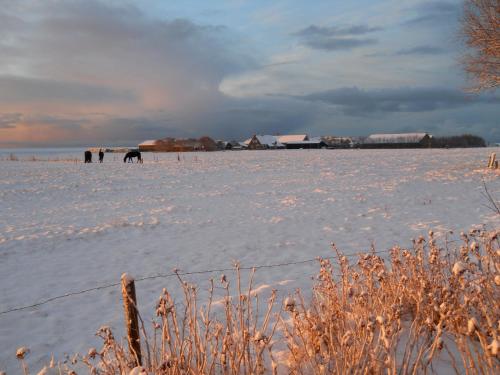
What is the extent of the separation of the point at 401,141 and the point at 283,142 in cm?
3184

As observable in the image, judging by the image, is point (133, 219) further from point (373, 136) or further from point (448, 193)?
point (373, 136)

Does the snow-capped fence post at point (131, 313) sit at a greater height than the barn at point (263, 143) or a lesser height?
lesser

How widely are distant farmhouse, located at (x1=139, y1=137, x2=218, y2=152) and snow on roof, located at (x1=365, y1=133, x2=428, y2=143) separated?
4417cm

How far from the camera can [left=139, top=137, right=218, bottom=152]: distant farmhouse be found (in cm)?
8744

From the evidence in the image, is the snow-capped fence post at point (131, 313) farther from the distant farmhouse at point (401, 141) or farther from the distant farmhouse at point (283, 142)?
the distant farmhouse at point (283, 142)

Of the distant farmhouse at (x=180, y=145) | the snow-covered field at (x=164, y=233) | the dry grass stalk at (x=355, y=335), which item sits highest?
the distant farmhouse at (x=180, y=145)

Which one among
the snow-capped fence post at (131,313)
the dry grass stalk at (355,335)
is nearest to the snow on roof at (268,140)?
the dry grass stalk at (355,335)

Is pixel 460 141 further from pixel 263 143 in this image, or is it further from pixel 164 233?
pixel 164 233

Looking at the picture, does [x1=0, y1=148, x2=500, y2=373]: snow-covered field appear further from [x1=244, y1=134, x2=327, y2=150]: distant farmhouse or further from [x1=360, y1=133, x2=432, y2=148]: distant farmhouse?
[x1=244, y1=134, x2=327, y2=150]: distant farmhouse

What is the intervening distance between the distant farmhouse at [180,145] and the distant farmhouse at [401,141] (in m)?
39.2

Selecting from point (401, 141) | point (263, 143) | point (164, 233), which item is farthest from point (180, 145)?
point (164, 233)

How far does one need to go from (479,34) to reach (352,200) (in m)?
13.4

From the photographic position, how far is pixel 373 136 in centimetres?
10862

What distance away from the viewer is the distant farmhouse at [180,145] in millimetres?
87438
